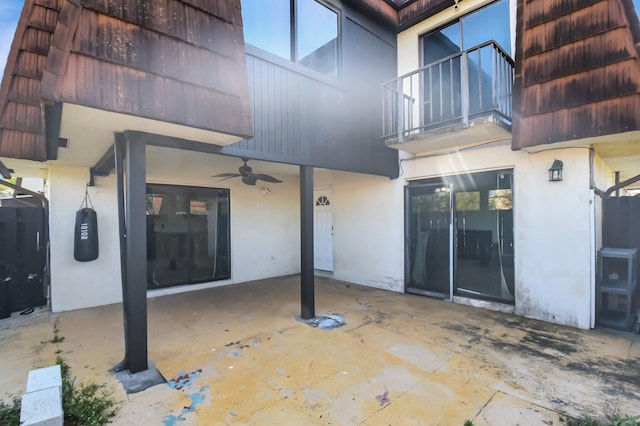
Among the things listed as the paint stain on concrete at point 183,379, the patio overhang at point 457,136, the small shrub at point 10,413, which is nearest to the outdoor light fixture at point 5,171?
the small shrub at point 10,413

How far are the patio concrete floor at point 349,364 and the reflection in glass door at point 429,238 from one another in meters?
0.72

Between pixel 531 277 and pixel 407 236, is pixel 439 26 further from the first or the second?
pixel 531 277

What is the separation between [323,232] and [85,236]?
15.4 feet

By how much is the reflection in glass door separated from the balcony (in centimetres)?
80

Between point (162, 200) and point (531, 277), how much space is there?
6304 millimetres

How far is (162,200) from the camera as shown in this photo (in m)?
5.96

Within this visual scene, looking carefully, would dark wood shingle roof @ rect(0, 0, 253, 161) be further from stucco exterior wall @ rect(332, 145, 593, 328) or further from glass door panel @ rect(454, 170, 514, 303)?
glass door panel @ rect(454, 170, 514, 303)

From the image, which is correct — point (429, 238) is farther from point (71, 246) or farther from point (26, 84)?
point (26, 84)

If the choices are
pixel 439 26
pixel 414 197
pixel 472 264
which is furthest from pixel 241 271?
pixel 439 26

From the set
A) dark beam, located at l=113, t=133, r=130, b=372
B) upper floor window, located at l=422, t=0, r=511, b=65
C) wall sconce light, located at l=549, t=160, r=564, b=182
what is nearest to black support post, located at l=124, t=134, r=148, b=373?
dark beam, located at l=113, t=133, r=130, b=372

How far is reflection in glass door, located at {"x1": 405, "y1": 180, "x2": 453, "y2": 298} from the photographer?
5488 millimetres

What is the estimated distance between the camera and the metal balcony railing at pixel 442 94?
4.75m

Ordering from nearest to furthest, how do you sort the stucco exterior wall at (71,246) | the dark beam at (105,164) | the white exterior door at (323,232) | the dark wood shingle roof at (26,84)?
the dark wood shingle roof at (26,84)
the dark beam at (105,164)
the stucco exterior wall at (71,246)
the white exterior door at (323,232)

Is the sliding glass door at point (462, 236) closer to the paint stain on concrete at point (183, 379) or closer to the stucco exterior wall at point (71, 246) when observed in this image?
the paint stain on concrete at point (183, 379)
